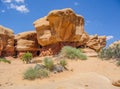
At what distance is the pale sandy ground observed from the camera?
9.63 m

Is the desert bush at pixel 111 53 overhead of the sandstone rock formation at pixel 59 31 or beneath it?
beneath

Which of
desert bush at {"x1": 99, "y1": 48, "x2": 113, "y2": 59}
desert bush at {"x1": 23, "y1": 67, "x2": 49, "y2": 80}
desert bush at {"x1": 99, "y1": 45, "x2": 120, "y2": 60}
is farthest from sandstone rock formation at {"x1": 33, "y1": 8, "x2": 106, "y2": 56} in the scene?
desert bush at {"x1": 23, "y1": 67, "x2": 49, "y2": 80}

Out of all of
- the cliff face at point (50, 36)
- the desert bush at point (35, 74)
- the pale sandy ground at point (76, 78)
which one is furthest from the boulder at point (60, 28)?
the desert bush at point (35, 74)

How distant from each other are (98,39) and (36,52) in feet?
34.6

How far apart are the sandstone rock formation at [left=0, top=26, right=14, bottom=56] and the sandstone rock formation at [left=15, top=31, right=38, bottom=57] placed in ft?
2.72

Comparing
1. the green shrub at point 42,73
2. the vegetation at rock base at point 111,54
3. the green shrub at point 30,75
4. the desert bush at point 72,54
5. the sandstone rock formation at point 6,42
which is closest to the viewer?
the green shrub at point 30,75

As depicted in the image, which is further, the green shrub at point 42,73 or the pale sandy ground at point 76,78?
the green shrub at point 42,73

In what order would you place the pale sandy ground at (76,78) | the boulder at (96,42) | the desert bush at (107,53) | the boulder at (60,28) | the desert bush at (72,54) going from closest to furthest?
the pale sandy ground at (76,78) → the desert bush at (107,53) → the desert bush at (72,54) → the boulder at (60,28) → the boulder at (96,42)

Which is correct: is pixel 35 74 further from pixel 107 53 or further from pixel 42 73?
pixel 107 53

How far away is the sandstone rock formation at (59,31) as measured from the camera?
30.4 meters

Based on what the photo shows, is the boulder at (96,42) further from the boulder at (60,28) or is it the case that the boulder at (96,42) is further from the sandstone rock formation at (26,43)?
the sandstone rock formation at (26,43)

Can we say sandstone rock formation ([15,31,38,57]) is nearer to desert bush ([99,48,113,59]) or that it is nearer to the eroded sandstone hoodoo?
the eroded sandstone hoodoo

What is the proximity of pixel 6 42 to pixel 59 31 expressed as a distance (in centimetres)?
759

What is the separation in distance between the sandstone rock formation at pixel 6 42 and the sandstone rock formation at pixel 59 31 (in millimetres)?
3694
